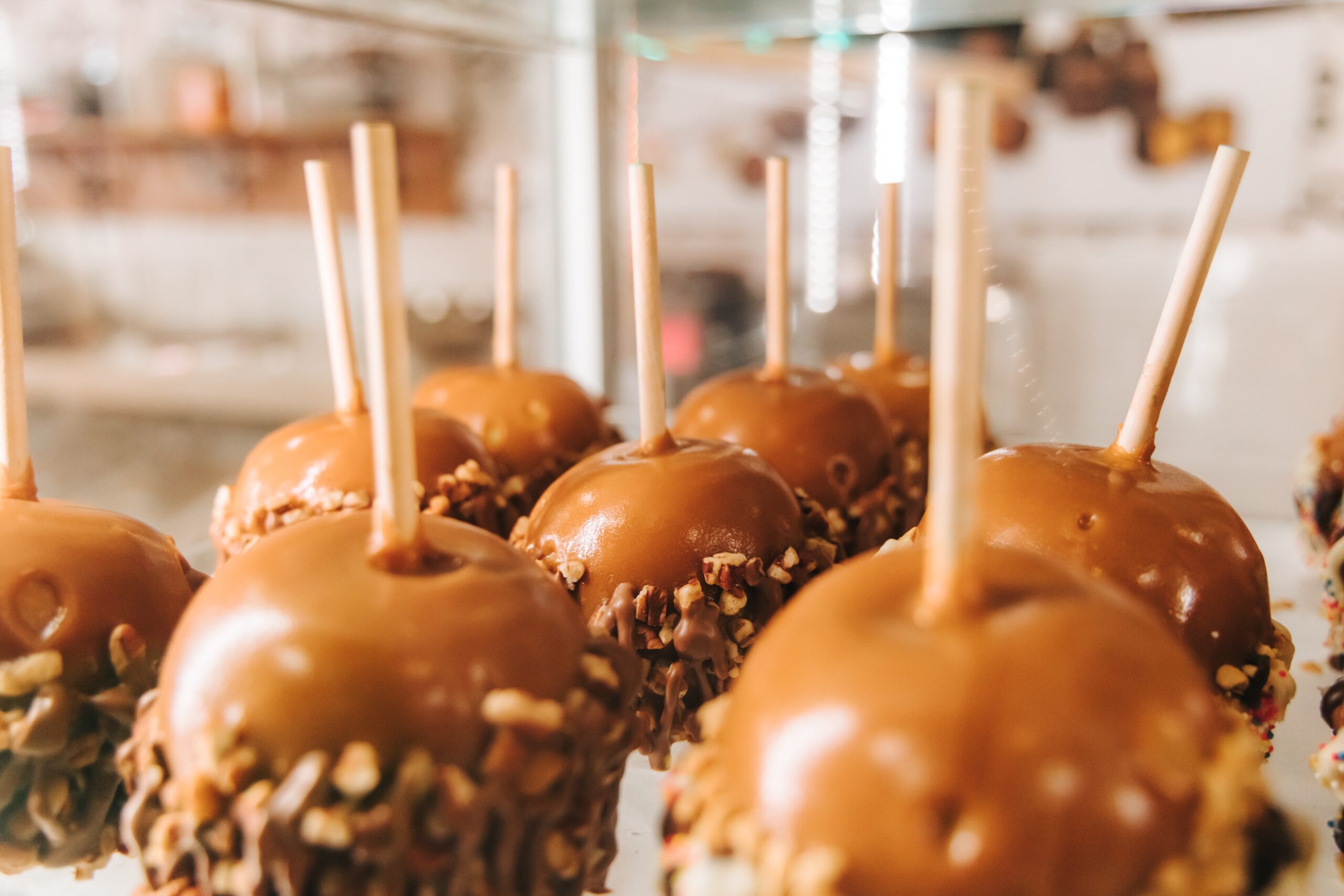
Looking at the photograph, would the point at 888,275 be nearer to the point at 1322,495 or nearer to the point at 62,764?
the point at 1322,495

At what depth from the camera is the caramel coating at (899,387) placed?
1320 millimetres

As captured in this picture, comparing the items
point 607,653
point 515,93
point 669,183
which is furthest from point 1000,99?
point 607,653

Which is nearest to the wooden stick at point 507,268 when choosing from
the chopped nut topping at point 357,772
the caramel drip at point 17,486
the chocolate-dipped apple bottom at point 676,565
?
the chocolate-dipped apple bottom at point 676,565

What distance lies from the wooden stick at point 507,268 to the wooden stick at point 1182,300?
704 millimetres

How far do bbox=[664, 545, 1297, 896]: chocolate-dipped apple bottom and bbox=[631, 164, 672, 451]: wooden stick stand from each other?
365 mm

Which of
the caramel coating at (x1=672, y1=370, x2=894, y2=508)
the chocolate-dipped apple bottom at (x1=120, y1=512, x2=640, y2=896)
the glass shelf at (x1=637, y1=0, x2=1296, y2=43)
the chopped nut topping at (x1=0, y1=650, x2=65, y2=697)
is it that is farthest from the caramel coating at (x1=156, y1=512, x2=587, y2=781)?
the glass shelf at (x1=637, y1=0, x2=1296, y2=43)

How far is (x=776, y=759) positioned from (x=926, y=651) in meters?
0.08

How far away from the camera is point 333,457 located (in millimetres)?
971

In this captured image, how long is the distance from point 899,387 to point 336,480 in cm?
69

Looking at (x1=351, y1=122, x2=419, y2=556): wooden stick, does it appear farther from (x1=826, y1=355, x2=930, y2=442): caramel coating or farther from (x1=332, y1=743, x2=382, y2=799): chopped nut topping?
(x1=826, y1=355, x2=930, y2=442): caramel coating

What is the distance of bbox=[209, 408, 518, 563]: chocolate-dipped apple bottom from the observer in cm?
94

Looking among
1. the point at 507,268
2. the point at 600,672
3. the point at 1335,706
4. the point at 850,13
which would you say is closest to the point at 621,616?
the point at 600,672

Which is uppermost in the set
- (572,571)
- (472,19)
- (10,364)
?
(472,19)

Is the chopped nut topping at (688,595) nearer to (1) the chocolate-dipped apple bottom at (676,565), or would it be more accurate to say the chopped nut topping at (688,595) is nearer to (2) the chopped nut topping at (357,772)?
(1) the chocolate-dipped apple bottom at (676,565)
